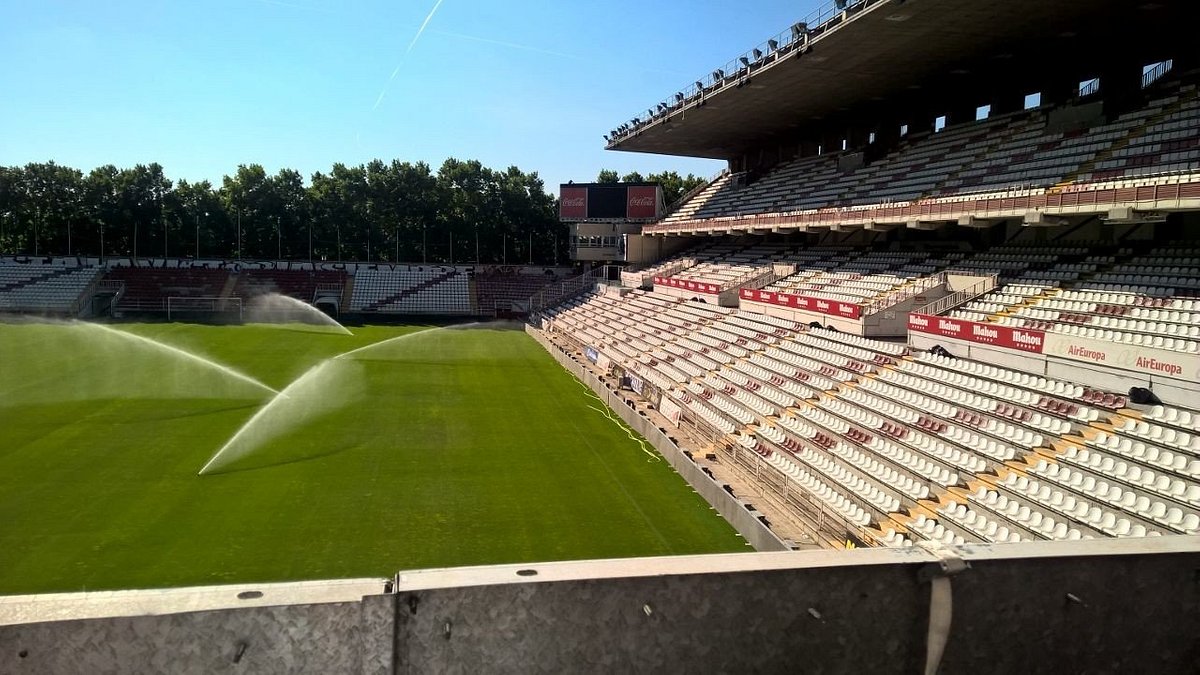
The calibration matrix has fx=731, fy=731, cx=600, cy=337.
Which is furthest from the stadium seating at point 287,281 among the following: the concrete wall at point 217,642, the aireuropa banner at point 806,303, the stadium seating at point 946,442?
the concrete wall at point 217,642

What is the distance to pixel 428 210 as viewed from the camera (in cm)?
6644

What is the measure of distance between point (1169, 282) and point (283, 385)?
77.9 feet

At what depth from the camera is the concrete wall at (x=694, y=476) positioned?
1150 cm

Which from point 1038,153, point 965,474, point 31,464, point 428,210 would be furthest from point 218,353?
point 428,210

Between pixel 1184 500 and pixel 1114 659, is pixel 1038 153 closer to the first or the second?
pixel 1184 500

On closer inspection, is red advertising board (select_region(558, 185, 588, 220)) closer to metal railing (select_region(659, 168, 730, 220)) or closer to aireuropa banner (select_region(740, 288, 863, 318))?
metal railing (select_region(659, 168, 730, 220))

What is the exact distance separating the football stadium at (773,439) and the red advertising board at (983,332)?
5.2 inches

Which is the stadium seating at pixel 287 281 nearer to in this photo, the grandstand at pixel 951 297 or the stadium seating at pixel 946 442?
the grandstand at pixel 951 297

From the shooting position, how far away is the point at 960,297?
727 inches

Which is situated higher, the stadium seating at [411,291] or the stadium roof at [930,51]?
the stadium roof at [930,51]

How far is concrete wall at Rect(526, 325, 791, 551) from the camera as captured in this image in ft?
37.7

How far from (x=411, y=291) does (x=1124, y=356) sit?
47185 mm

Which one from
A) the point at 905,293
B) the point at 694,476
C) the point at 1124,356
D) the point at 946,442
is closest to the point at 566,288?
the point at 905,293

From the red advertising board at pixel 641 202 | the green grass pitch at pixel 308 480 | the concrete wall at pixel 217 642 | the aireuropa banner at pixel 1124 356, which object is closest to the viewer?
the concrete wall at pixel 217 642
